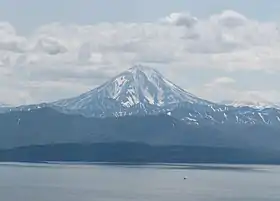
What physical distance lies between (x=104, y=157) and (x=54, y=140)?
16.8m

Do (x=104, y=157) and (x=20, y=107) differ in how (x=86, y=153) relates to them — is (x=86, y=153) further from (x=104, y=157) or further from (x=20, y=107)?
(x=20, y=107)

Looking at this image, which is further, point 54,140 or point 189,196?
point 54,140

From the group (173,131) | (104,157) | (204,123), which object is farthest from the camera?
(204,123)

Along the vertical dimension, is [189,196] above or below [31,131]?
below

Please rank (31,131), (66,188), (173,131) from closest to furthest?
(66,188), (31,131), (173,131)

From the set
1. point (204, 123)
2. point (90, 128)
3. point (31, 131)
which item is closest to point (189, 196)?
point (31, 131)

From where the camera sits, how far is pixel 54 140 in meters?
132

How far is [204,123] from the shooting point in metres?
172

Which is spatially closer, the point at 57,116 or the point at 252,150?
the point at 252,150

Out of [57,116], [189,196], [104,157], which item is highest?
[57,116]

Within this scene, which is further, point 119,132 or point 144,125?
point 144,125

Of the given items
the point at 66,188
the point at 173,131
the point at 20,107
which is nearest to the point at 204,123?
the point at 173,131

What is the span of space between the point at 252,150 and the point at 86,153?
83.3 ft

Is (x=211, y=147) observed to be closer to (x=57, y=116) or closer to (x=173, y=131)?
(x=173, y=131)
